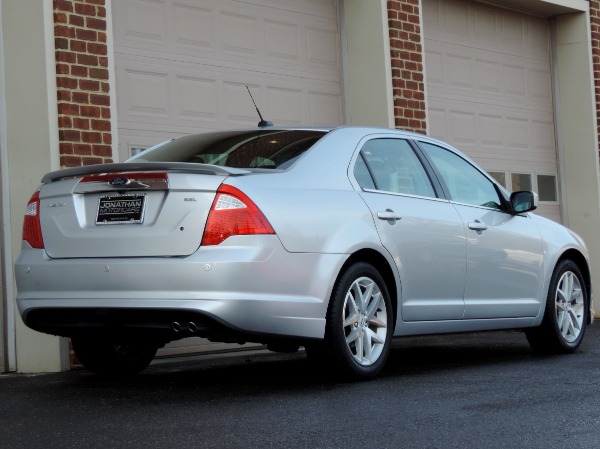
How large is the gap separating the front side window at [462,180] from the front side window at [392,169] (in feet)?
0.79

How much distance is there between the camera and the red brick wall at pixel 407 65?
11953mm

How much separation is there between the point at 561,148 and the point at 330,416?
1013 cm

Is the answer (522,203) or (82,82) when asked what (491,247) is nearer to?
(522,203)

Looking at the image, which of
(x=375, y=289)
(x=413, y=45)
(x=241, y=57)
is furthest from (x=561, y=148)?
(x=375, y=289)

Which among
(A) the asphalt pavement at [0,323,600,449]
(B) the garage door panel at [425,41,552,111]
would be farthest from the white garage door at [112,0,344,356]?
(A) the asphalt pavement at [0,323,600,449]

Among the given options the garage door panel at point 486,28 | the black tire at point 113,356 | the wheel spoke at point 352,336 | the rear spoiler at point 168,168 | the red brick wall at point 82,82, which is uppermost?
the garage door panel at point 486,28

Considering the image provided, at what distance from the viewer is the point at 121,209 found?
628 centimetres

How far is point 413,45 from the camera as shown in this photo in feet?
40.0

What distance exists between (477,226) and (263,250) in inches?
87.7

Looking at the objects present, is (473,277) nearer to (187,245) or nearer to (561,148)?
(187,245)

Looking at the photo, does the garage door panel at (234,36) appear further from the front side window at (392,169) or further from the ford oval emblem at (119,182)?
the ford oval emblem at (119,182)

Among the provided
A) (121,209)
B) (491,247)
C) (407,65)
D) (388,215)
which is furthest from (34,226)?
(407,65)

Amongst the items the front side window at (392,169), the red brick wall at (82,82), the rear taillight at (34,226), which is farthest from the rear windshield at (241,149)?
the red brick wall at (82,82)

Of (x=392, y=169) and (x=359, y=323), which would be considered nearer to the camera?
(x=359, y=323)
